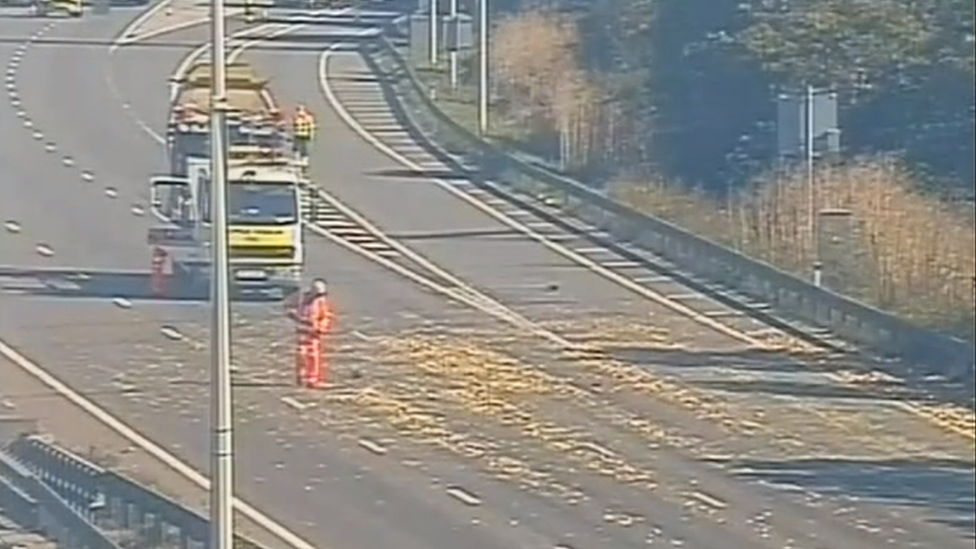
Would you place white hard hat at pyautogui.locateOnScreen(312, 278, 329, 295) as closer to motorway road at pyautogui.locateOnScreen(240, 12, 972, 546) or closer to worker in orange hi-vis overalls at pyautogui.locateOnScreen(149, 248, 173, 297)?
motorway road at pyautogui.locateOnScreen(240, 12, 972, 546)

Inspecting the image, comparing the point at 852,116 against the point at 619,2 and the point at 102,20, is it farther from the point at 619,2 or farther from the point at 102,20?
the point at 102,20

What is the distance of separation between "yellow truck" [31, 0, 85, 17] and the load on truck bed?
1.36 feet

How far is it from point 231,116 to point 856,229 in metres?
1.56

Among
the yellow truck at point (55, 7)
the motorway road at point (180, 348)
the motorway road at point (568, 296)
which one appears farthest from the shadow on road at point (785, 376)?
the yellow truck at point (55, 7)

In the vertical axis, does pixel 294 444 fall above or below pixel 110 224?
below

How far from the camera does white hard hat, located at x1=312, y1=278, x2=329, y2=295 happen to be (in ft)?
17.5

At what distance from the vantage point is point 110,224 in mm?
5617

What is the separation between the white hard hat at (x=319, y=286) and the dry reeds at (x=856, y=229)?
906 millimetres

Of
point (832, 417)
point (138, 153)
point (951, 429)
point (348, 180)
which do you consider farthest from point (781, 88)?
point (138, 153)

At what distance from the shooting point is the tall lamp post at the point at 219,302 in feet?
17.1

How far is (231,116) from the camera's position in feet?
17.1

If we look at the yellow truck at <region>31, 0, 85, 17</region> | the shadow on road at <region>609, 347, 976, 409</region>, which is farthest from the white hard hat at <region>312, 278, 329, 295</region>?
the yellow truck at <region>31, 0, 85, 17</region>

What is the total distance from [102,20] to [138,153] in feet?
1.15

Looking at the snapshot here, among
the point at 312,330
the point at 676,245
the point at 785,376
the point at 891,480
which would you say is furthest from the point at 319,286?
the point at 891,480
